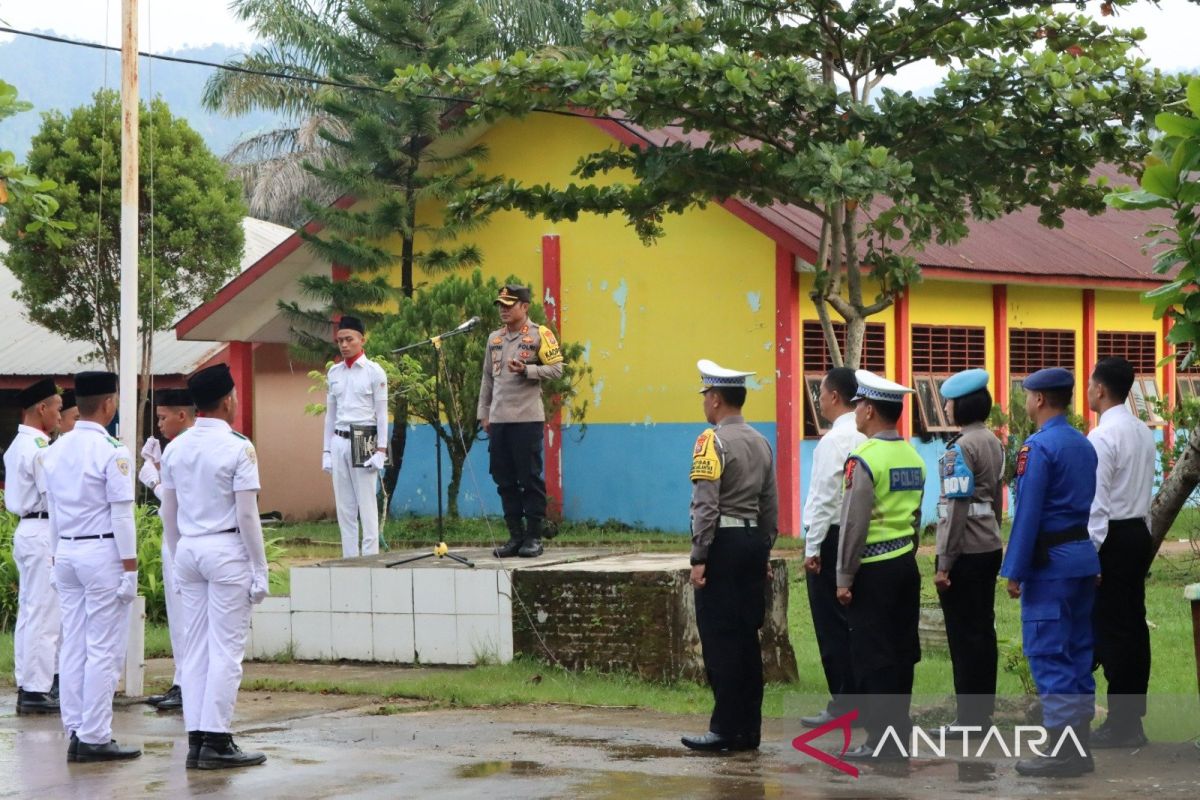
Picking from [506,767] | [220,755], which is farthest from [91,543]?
[506,767]

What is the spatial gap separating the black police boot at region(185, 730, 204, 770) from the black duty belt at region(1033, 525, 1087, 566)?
4.03m

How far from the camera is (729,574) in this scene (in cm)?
827

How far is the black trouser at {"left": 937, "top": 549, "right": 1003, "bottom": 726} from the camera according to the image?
8.47 metres

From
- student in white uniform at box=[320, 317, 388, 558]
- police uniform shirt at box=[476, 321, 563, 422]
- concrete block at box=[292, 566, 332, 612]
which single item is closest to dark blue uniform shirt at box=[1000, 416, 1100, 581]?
police uniform shirt at box=[476, 321, 563, 422]

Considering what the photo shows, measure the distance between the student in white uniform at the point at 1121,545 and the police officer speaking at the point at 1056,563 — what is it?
55cm

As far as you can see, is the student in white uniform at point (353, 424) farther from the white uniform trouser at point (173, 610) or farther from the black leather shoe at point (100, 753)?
the black leather shoe at point (100, 753)

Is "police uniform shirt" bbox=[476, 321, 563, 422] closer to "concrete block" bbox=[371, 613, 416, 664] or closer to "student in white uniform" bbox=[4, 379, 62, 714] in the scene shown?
"concrete block" bbox=[371, 613, 416, 664]

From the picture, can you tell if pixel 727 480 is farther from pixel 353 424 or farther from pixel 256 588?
pixel 353 424

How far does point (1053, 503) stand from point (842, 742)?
162cm

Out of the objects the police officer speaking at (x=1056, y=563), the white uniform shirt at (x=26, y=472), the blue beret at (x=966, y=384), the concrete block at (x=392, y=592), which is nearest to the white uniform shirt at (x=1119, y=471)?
the police officer speaking at (x=1056, y=563)

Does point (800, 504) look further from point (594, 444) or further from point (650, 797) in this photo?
point (650, 797)

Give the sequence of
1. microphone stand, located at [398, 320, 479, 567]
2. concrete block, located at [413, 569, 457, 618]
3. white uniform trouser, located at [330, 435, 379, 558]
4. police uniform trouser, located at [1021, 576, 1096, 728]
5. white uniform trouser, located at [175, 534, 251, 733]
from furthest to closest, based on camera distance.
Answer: white uniform trouser, located at [330, 435, 379, 558] < microphone stand, located at [398, 320, 479, 567] < concrete block, located at [413, 569, 457, 618] < white uniform trouser, located at [175, 534, 251, 733] < police uniform trouser, located at [1021, 576, 1096, 728]

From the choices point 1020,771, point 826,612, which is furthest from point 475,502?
point 1020,771

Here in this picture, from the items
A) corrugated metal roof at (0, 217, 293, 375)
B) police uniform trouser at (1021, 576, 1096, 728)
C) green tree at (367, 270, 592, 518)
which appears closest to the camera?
police uniform trouser at (1021, 576, 1096, 728)
